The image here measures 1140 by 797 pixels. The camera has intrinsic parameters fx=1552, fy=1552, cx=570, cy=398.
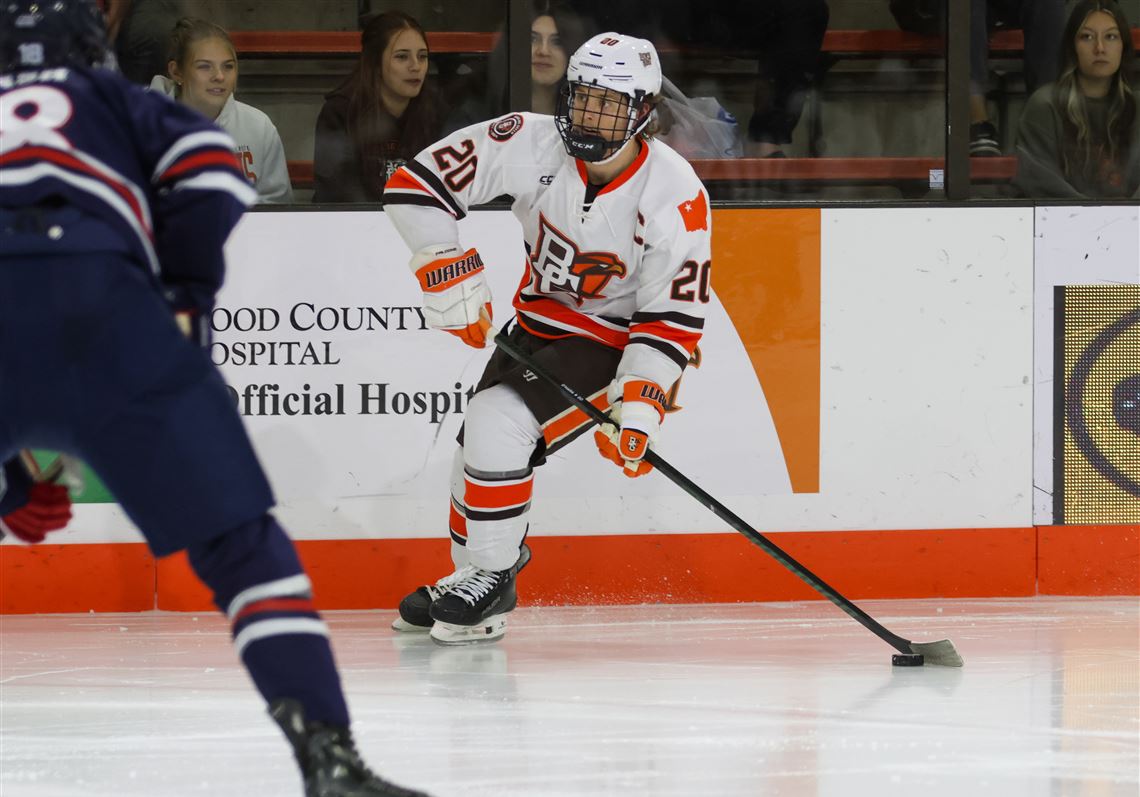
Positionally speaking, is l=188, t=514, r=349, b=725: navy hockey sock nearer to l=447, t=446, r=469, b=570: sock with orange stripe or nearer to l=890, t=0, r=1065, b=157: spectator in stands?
l=447, t=446, r=469, b=570: sock with orange stripe

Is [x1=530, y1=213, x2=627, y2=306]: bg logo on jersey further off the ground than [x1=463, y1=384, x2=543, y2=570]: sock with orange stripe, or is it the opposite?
[x1=530, y1=213, x2=627, y2=306]: bg logo on jersey

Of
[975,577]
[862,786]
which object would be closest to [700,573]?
[975,577]

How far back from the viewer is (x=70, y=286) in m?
1.74

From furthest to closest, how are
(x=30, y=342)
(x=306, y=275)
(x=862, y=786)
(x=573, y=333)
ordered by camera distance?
1. (x=306, y=275)
2. (x=573, y=333)
3. (x=862, y=786)
4. (x=30, y=342)

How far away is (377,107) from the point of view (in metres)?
4.10

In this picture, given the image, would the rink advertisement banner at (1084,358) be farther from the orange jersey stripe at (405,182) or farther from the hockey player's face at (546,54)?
the orange jersey stripe at (405,182)

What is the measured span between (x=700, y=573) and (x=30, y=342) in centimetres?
263

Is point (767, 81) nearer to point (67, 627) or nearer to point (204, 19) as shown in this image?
point (204, 19)

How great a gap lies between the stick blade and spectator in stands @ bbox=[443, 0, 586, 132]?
1720mm

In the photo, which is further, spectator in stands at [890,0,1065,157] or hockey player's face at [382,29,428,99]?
spectator in stands at [890,0,1065,157]

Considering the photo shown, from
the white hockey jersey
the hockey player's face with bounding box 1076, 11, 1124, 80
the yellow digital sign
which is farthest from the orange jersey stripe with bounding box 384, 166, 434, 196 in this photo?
the hockey player's face with bounding box 1076, 11, 1124, 80

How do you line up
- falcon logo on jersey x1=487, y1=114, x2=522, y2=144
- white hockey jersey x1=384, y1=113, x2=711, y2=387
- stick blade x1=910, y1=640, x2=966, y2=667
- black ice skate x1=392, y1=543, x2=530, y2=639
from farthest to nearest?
1. black ice skate x1=392, y1=543, x2=530, y2=639
2. falcon logo on jersey x1=487, y1=114, x2=522, y2=144
3. white hockey jersey x1=384, y1=113, x2=711, y2=387
4. stick blade x1=910, y1=640, x2=966, y2=667

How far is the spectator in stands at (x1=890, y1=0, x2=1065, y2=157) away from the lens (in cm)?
421

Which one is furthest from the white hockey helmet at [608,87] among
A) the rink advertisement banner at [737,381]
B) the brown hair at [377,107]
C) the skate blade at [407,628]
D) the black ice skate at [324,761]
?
the black ice skate at [324,761]
